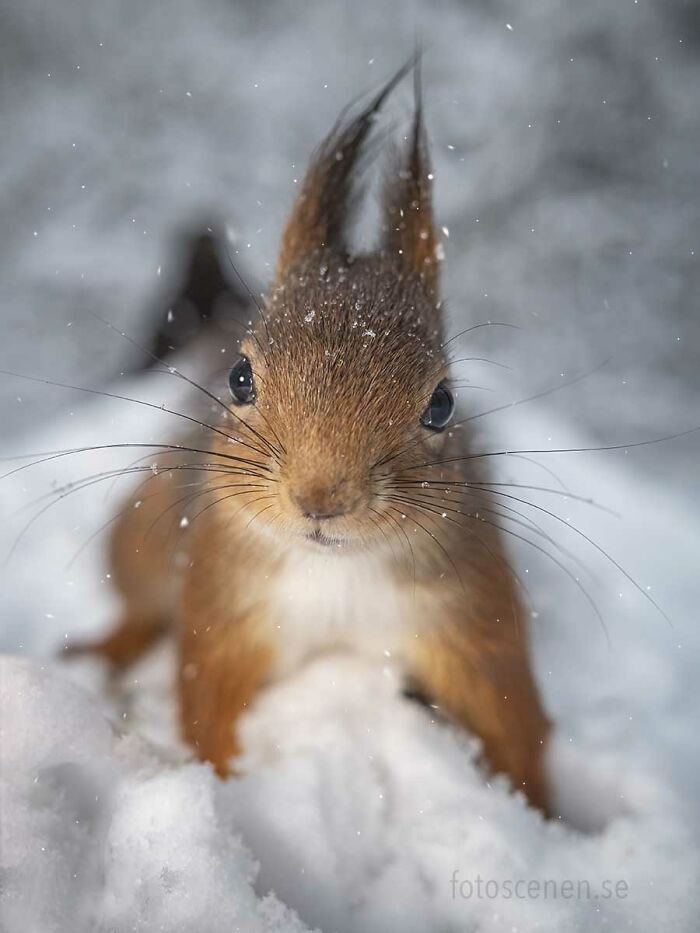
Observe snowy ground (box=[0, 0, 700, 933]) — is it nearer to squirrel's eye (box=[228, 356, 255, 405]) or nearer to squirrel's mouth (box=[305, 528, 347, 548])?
squirrel's eye (box=[228, 356, 255, 405])

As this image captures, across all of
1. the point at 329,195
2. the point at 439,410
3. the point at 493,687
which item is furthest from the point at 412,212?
the point at 493,687

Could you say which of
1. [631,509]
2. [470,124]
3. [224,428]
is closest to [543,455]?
[631,509]

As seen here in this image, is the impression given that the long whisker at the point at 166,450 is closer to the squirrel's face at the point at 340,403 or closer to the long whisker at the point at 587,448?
the squirrel's face at the point at 340,403

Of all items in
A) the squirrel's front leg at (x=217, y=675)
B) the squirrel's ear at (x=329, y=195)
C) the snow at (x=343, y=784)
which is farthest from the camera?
the squirrel's front leg at (x=217, y=675)

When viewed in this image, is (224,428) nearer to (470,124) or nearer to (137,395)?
(137,395)

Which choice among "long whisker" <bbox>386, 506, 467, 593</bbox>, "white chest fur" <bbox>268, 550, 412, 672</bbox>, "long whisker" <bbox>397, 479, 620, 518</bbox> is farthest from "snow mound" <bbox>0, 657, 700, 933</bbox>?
"long whisker" <bbox>397, 479, 620, 518</bbox>

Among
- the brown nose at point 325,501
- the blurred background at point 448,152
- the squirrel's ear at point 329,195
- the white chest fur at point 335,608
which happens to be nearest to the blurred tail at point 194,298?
the blurred background at point 448,152
